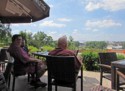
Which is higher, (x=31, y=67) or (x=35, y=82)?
(x=31, y=67)

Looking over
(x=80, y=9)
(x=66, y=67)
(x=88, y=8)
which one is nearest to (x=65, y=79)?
(x=66, y=67)

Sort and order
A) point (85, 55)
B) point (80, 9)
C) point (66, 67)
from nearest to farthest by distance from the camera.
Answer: point (66, 67) < point (85, 55) < point (80, 9)

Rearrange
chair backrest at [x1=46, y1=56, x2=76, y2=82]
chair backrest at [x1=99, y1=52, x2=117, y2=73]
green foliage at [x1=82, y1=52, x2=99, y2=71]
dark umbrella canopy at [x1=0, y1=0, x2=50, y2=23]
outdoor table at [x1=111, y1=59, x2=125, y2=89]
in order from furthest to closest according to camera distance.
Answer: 1. green foliage at [x1=82, y1=52, x2=99, y2=71]
2. dark umbrella canopy at [x1=0, y1=0, x2=50, y2=23]
3. chair backrest at [x1=99, y1=52, x2=117, y2=73]
4. chair backrest at [x1=46, y1=56, x2=76, y2=82]
5. outdoor table at [x1=111, y1=59, x2=125, y2=89]

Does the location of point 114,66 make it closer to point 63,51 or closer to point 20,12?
point 63,51

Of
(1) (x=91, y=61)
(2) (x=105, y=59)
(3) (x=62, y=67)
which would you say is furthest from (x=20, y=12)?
(3) (x=62, y=67)

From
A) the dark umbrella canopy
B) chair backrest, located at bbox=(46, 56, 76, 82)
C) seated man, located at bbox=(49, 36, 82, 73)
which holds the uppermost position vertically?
the dark umbrella canopy

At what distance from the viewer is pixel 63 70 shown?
328cm

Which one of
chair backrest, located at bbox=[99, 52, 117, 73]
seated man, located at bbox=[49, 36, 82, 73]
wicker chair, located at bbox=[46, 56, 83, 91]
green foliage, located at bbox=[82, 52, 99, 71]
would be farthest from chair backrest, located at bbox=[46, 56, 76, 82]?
green foliage, located at bbox=[82, 52, 99, 71]

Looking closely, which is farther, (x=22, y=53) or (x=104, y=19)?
(x=104, y=19)

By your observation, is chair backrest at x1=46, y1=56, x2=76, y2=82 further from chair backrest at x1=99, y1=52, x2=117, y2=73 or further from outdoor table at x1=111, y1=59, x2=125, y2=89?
chair backrest at x1=99, y1=52, x2=117, y2=73

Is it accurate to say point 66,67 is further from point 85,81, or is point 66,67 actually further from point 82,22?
point 82,22

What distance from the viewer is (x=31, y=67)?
4527 millimetres

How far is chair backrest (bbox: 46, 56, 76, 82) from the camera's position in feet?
10.6

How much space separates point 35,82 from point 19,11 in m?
2.60
